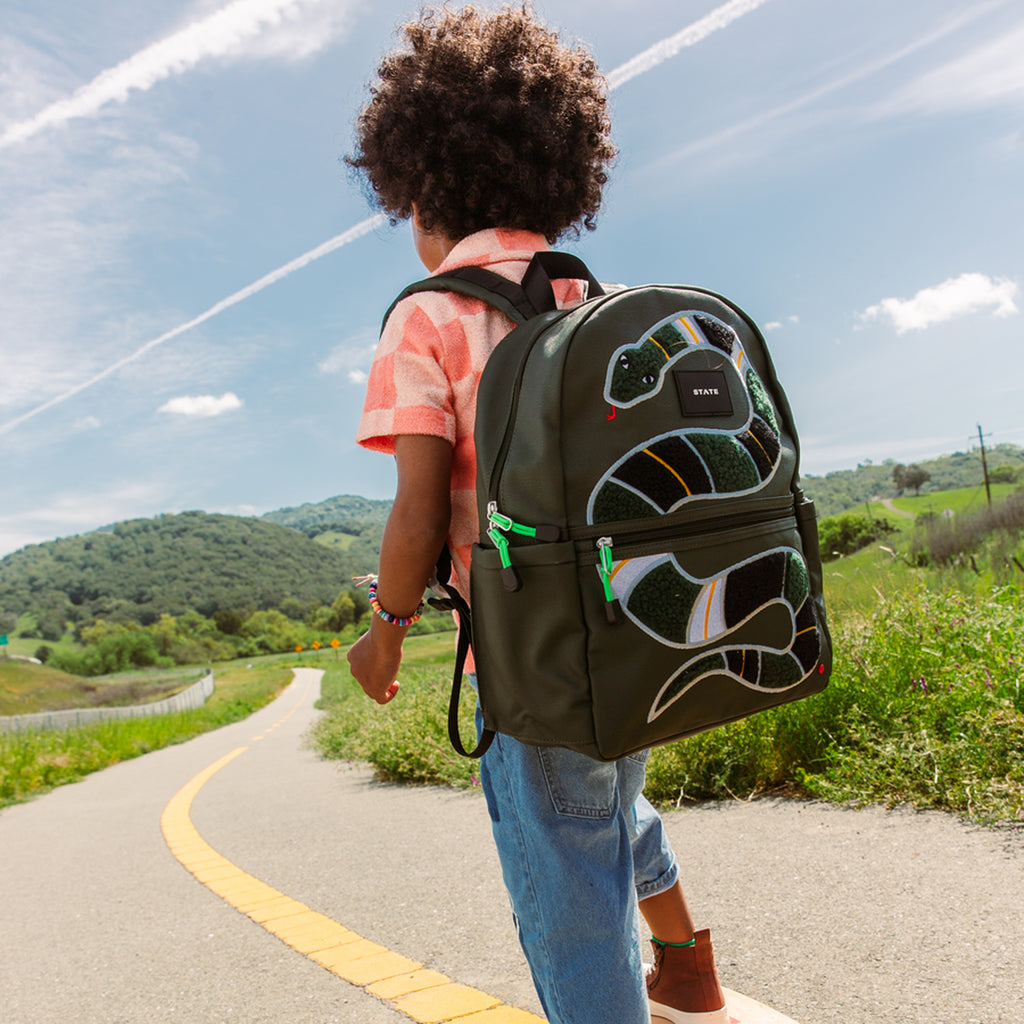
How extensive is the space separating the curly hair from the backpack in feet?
1.39

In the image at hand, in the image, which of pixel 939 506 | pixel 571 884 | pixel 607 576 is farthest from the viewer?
pixel 939 506

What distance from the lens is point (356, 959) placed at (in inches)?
119

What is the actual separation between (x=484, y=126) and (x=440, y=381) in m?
0.56

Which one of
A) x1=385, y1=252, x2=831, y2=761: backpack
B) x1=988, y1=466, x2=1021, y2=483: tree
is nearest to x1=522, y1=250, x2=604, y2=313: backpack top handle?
x1=385, y1=252, x2=831, y2=761: backpack

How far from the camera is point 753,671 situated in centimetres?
137

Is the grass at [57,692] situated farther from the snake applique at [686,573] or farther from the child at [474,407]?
the snake applique at [686,573]

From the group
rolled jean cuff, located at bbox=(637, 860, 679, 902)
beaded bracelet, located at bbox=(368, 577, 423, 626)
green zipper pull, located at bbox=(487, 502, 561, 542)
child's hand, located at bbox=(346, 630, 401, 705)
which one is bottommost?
rolled jean cuff, located at bbox=(637, 860, 679, 902)

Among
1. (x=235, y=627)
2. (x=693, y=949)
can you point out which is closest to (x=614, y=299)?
(x=693, y=949)

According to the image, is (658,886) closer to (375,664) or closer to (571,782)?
(571,782)

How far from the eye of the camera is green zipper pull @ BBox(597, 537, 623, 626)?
124 centimetres

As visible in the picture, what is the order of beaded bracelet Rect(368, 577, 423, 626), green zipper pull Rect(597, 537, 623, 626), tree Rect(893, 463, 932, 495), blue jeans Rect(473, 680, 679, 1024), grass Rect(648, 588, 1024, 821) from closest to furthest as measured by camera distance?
green zipper pull Rect(597, 537, 623, 626) < blue jeans Rect(473, 680, 679, 1024) < beaded bracelet Rect(368, 577, 423, 626) < grass Rect(648, 588, 1024, 821) < tree Rect(893, 463, 932, 495)

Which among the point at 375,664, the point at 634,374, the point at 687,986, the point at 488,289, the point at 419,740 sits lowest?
the point at 419,740

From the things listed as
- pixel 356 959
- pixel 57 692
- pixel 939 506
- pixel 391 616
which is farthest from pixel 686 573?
pixel 57 692

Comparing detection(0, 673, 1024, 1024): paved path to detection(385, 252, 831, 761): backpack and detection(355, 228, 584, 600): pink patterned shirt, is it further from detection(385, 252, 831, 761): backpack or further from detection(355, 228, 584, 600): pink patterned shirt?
detection(355, 228, 584, 600): pink patterned shirt
